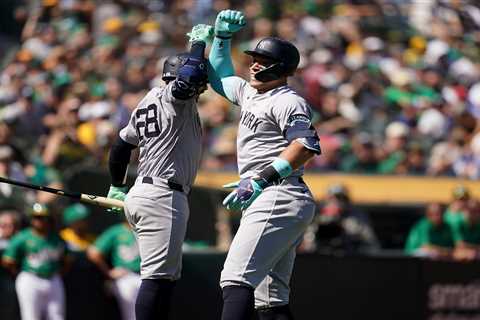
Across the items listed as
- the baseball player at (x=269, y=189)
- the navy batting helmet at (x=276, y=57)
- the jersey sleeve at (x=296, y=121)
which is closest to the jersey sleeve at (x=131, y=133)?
the baseball player at (x=269, y=189)

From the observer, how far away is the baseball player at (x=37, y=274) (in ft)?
33.0

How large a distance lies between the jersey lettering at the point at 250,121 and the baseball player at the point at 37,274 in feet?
11.8

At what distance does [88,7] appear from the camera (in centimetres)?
1652

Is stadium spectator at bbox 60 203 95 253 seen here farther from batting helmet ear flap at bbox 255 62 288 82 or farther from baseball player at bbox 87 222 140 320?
batting helmet ear flap at bbox 255 62 288 82

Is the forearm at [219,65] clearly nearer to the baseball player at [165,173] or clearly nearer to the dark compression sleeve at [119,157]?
the baseball player at [165,173]

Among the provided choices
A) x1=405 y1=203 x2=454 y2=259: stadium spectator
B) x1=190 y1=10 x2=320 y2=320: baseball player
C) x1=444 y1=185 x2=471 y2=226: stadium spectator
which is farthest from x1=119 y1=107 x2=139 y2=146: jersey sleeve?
x1=444 y1=185 x2=471 y2=226: stadium spectator

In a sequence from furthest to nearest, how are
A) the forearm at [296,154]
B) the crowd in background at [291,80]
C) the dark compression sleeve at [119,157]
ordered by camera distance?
the crowd in background at [291,80], the dark compression sleeve at [119,157], the forearm at [296,154]

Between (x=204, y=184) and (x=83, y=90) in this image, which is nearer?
(x=204, y=184)

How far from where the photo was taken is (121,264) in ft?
34.2

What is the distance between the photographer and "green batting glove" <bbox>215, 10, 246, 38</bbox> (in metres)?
7.54

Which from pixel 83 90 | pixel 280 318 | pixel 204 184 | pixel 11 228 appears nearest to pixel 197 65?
pixel 280 318

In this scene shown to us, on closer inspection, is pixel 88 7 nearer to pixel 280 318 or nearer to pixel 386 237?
pixel 386 237

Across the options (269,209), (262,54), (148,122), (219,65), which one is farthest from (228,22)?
(269,209)

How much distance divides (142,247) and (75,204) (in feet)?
14.0
